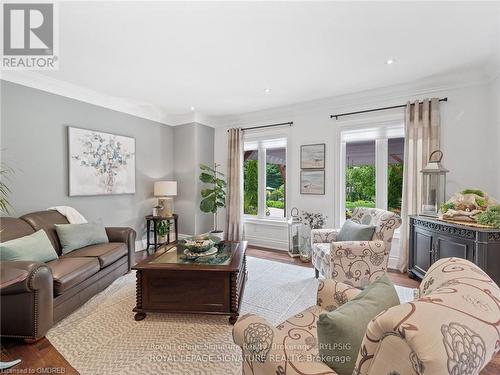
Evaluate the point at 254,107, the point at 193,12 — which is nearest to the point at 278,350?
the point at 193,12

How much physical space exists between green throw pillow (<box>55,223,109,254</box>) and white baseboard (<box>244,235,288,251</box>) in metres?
2.61

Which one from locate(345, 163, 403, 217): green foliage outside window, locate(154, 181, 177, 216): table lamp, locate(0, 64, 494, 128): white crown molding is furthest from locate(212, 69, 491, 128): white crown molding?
locate(154, 181, 177, 216): table lamp

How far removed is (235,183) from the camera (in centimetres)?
473

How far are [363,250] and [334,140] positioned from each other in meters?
2.03

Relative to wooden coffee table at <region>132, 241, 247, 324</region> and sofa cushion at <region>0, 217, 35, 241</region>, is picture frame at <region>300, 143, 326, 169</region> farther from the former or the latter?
sofa cushion at <region>0, 217, 35, 241</region>

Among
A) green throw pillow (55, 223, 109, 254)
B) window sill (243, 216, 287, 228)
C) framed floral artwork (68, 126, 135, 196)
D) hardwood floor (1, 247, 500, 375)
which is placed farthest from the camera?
window sill (243, 216, 287, 228)

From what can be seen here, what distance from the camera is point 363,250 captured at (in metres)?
A: 2.44

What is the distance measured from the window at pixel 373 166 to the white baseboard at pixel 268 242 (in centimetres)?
120

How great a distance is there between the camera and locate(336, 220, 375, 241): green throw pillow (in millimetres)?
2590

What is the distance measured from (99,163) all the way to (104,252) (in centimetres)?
165

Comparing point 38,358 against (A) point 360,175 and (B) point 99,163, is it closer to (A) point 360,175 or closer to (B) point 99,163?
(B) point 99,163

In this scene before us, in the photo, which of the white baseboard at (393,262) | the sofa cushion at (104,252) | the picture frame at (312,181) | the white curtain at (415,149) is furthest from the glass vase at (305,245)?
the sofa cushion at (104,252)

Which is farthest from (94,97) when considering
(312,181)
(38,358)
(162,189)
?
(312,181)

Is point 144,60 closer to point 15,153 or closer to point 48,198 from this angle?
point 15,153
